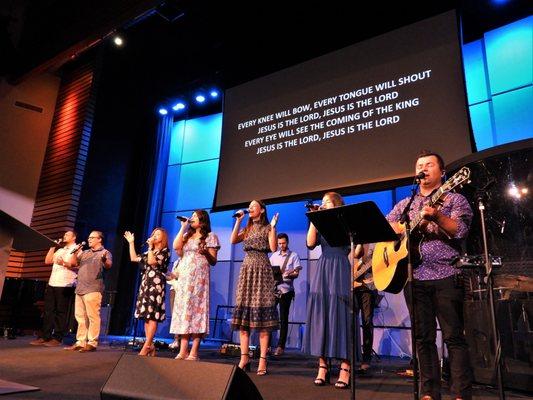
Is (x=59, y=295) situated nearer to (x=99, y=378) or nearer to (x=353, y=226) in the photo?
(x=99, y=378)

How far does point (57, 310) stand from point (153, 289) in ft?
7.83

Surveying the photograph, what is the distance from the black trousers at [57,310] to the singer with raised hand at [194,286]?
2.69 metres

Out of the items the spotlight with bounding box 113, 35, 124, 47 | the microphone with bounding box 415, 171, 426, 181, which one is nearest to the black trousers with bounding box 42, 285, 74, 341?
the spotlight with bounding box 113, 35, 124, 47

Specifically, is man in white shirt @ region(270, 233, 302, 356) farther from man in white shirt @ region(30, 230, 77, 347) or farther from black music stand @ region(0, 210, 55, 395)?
Result: black music stand @ region(0, 210, 55, 395)

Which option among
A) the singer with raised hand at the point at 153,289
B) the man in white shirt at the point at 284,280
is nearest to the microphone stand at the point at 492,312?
the singer with raised hand at the point at 153,289

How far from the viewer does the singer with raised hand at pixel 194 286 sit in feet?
14.3

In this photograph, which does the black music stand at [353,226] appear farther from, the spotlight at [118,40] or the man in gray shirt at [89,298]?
the spotlight at [118,40]

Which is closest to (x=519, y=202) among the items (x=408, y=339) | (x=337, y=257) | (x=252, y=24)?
(x=337, y=257)

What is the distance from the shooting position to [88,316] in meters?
5.75

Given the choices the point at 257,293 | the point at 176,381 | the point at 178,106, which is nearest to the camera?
the point at 176,381

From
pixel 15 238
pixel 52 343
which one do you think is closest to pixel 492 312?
pixel 15 238

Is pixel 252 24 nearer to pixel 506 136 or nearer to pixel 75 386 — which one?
pixel 506 136

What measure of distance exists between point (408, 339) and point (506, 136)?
11.6 feet

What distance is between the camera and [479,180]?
4.24 metres
